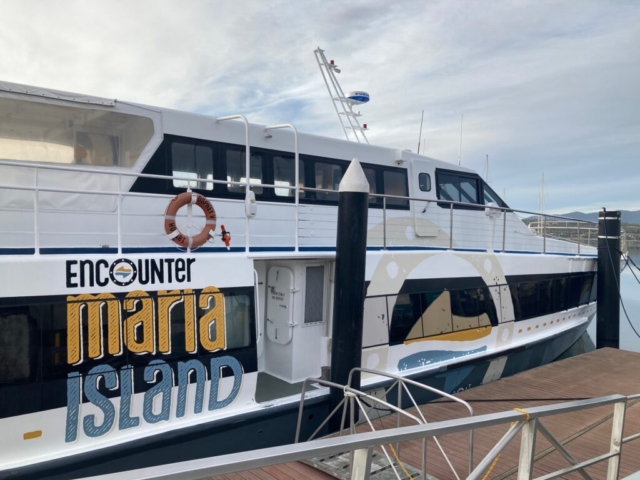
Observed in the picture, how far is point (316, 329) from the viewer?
667 cm

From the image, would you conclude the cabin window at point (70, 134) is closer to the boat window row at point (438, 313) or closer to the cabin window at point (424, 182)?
the boat window row at point (438, 313)

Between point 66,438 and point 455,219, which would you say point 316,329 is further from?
point 455,219

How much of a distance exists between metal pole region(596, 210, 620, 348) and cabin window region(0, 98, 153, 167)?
33.4ft

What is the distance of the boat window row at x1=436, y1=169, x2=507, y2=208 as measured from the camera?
10.1 metres

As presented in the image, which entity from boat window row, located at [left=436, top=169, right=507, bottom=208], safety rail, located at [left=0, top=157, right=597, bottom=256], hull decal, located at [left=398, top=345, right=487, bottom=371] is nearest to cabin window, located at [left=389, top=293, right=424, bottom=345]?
hull decal, located at [left=398, top=345, right=487, bottom=371]

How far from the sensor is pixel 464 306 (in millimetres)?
8117

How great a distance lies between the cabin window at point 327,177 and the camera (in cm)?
866

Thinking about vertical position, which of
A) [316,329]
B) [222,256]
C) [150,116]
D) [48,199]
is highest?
[150,116]

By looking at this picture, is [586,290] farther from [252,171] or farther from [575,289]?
[252,171]

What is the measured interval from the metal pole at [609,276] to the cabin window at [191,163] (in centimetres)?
920

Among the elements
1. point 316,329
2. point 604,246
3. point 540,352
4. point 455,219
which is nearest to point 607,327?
point 604,246

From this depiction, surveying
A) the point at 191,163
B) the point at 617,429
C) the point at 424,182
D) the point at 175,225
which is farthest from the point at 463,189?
the point at 617,429

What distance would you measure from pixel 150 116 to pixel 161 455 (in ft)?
14.0

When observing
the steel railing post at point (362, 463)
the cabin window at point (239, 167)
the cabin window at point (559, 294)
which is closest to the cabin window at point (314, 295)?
the cabin window at point (239, 167)
